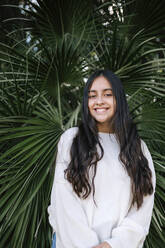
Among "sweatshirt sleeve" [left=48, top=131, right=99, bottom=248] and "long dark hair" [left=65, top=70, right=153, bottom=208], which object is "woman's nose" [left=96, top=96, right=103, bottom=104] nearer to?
"long dark hair" [left=65, top=70, right=153, bottom=208]

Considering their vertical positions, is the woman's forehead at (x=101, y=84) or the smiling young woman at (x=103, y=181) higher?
the woman's forehead at (x=101, y=84)

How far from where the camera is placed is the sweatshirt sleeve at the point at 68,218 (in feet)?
3.84

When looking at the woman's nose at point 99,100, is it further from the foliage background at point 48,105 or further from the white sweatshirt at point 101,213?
the foliage background at point 48,105

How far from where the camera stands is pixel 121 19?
2.58 meters

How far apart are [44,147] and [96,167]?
1.86ft

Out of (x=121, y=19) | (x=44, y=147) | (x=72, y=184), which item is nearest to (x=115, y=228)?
(x=72, y=184)

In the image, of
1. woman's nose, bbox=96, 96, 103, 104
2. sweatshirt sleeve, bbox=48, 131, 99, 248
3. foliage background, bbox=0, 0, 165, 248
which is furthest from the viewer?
foliage background, bbox=0, 0, 165, 248

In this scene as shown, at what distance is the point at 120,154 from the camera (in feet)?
4.35

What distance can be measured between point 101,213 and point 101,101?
51cm

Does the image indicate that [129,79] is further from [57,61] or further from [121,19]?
[121,19]

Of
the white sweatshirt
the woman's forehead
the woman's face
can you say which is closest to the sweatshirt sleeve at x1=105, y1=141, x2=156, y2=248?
the white sweatshirt

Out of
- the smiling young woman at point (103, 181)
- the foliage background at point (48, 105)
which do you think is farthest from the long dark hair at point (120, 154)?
the foliage background at point (48, 105)

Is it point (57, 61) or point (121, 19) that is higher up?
point (121, 19)

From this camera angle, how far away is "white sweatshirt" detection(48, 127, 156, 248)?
1182mm
